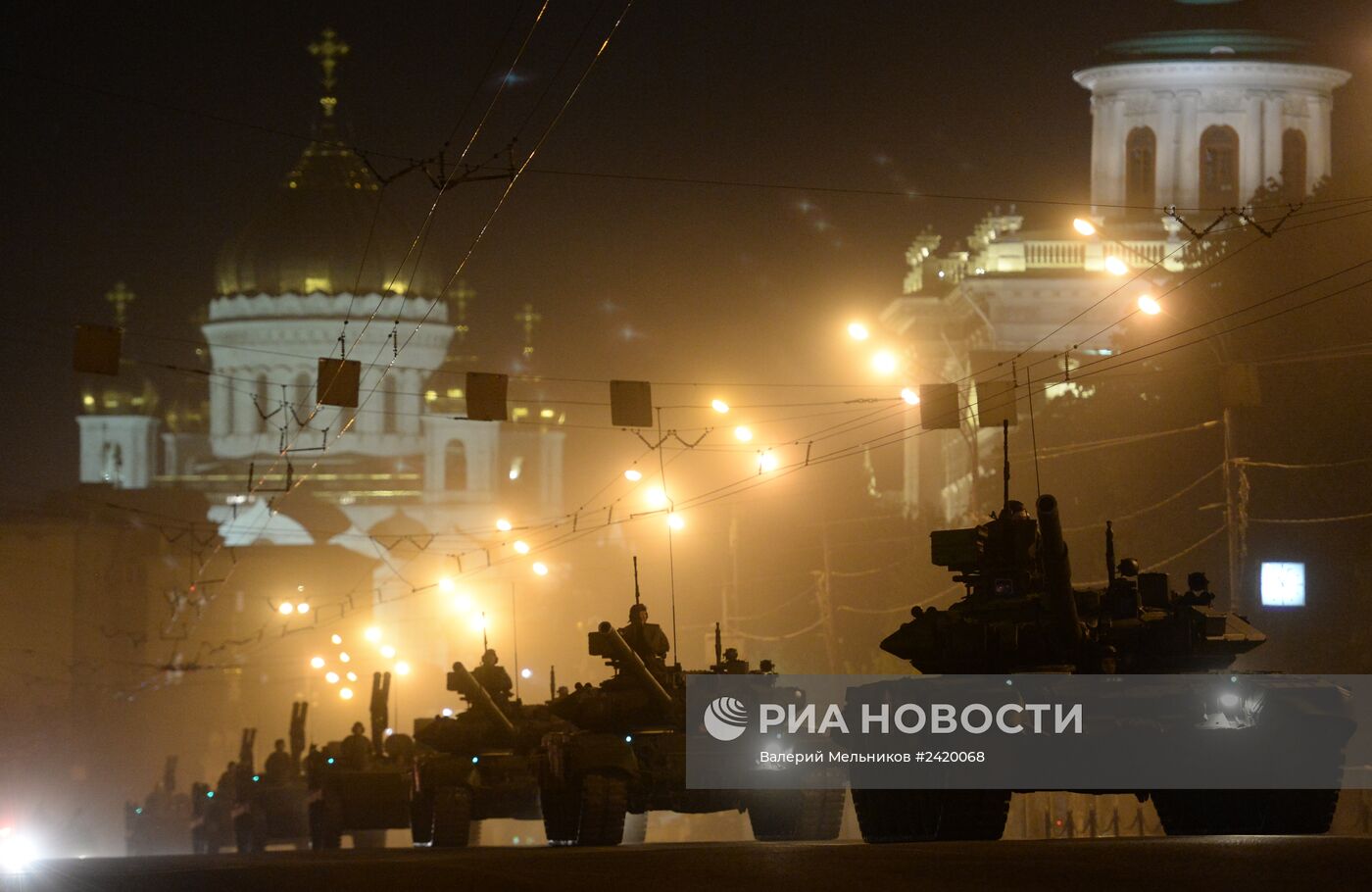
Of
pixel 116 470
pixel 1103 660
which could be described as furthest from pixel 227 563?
pixel 1103 660

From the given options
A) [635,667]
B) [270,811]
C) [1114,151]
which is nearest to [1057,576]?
[635,667]

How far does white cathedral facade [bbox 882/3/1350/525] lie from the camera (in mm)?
81312

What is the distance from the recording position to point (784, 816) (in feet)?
96.7

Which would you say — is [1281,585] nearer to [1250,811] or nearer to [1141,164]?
[1250,811]

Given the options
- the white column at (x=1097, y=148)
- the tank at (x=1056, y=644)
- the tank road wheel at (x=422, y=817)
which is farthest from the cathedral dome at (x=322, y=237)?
the tank at (x=1056, y=644)

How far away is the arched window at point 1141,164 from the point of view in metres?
93.3

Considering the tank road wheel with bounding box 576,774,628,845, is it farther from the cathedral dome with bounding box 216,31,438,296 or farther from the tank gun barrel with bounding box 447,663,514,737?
the cathedral dome with bounding box 216,31,438,296

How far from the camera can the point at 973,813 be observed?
70.4ft

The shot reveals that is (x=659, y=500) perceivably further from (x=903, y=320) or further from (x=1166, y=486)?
(x=1166, y=486)

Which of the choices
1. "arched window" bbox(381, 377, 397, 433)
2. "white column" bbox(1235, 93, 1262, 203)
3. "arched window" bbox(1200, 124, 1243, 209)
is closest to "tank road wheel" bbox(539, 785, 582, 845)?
"white column" bbox(1235, 93, 1262, 203)

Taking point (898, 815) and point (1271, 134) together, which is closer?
point (898, 815)

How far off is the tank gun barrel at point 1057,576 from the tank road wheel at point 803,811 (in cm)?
709

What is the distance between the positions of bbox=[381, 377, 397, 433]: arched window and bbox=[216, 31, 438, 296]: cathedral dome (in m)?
7.06

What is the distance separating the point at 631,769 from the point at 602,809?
554 mm
